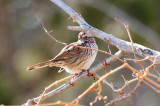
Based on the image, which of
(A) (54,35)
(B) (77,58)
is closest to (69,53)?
(B) (77,58)

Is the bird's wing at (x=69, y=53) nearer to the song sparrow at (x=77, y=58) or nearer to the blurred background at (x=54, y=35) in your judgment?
the song sparrow at (x=77, y=58)

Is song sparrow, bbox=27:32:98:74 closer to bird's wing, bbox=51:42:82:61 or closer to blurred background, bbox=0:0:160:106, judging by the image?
bird's wing, bbox=51:42:82:61

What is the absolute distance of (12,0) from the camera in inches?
476

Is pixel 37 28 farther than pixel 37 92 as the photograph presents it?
Yes

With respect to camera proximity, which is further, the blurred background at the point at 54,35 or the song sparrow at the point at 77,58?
the blurred background at the point at 54,35

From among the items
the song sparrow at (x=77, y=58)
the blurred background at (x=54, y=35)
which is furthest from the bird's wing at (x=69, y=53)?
the blurred background at (x=54, y=35)

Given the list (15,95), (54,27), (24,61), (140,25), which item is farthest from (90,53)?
(15,95)

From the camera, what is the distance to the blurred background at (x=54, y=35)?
8641 millimetres

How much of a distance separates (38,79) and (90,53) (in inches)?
255

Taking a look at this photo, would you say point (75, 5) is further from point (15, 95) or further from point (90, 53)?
point (90, 53)

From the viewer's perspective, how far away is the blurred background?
28.3 feet

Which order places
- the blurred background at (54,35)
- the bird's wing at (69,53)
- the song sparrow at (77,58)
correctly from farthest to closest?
1. the blurred background at (54,35)
2. the bird's wing at (69,53)
3. the song sparrow at (77,58)

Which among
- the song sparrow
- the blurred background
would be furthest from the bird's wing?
the blurred background

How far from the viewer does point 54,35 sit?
8.98 meters
